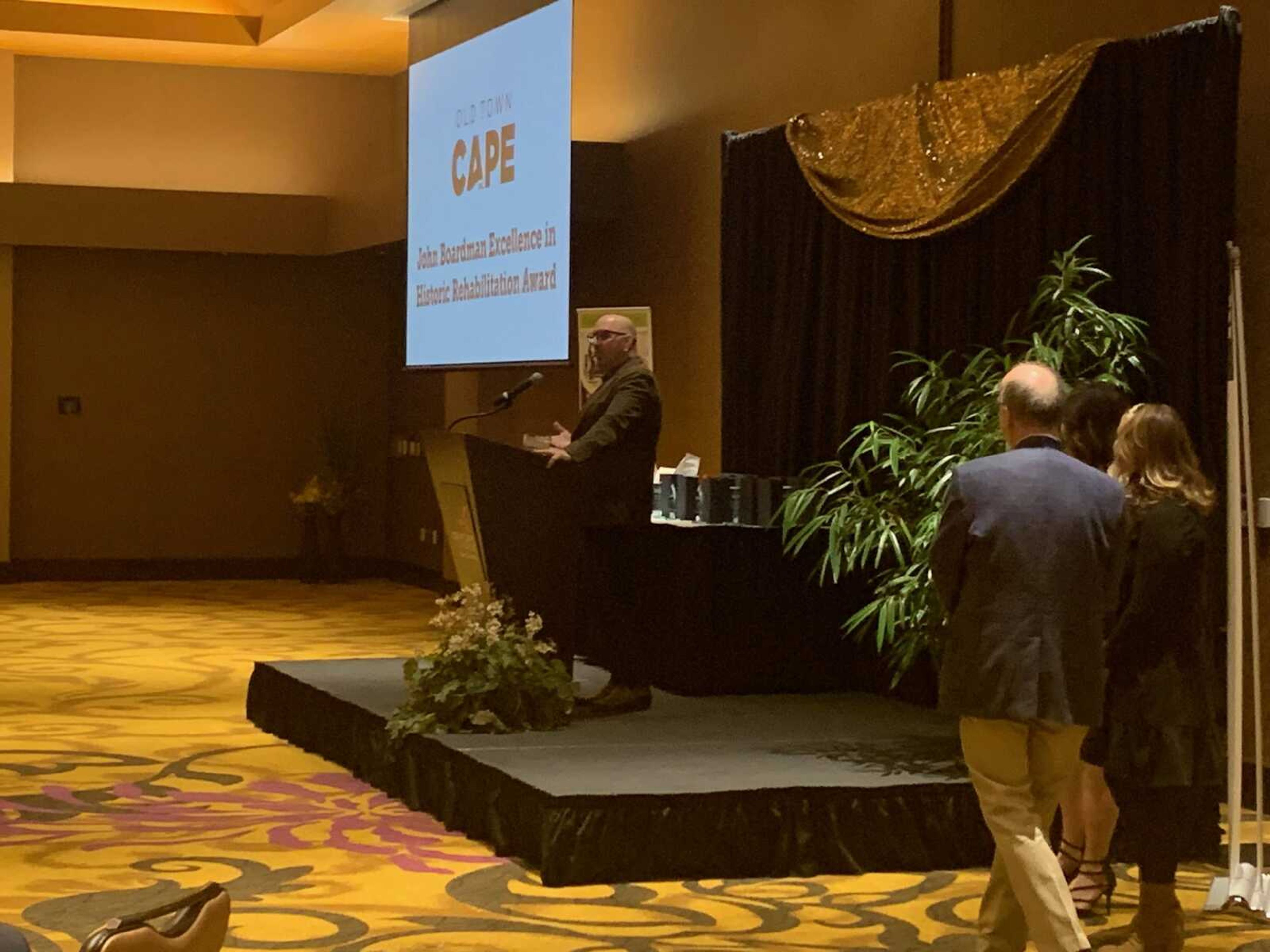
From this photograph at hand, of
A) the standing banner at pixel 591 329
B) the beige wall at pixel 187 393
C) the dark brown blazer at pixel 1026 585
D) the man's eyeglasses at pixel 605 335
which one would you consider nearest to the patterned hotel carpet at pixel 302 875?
the dark brown blazer at pixel 1026 585

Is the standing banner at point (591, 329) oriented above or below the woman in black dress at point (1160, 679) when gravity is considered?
above

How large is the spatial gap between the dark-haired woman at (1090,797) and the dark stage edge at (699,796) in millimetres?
539

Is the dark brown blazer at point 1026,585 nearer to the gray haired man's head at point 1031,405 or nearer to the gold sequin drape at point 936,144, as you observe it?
the gray haired man's head at point 1031,405

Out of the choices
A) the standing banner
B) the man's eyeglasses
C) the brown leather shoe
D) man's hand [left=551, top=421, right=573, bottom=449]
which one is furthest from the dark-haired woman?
the standing banner

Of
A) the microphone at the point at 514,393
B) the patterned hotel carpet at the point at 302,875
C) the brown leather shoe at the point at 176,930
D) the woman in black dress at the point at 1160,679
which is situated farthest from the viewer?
the microphone at the point at 514,393

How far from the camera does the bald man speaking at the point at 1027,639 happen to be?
12.8 ft

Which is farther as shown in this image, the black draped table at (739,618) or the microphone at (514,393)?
the black draped table at (739,618)

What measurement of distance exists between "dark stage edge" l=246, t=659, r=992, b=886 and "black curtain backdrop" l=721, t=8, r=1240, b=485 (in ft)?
4.39

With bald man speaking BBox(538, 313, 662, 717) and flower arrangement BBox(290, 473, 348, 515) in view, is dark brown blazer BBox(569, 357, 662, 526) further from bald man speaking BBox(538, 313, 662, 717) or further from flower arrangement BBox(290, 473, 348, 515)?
flower arrangement BBox(290, 473, 348, 515)

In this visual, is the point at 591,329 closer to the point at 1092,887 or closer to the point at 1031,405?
the point at 1092,887

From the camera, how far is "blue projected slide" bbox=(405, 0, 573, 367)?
986cm

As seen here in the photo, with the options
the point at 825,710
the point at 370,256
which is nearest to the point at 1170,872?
the point at 825,710

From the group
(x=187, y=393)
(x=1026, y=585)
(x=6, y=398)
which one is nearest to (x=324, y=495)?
(x=187, y=393)

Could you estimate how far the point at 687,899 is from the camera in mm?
4984
